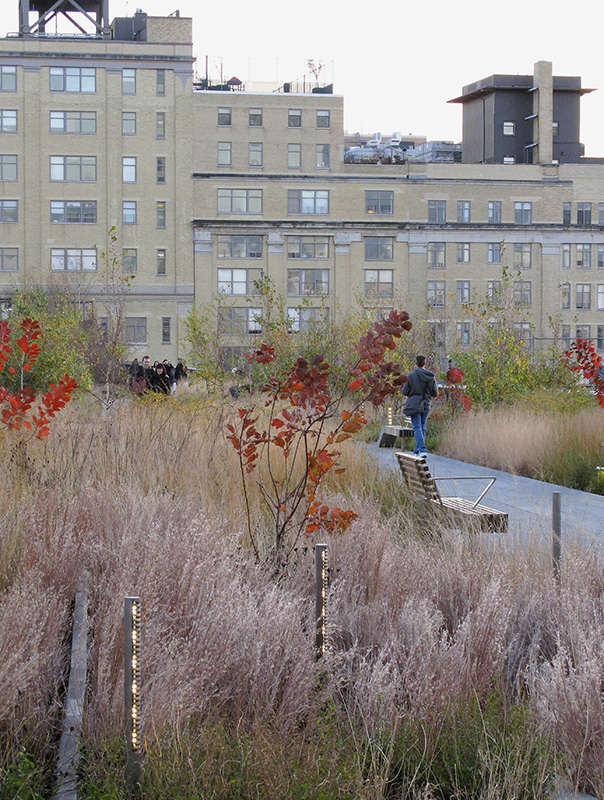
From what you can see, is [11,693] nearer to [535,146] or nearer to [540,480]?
[540,480]

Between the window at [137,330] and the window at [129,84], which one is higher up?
the window at [129,84]

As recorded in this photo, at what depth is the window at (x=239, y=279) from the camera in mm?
76312

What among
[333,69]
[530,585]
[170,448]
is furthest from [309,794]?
[333,69]

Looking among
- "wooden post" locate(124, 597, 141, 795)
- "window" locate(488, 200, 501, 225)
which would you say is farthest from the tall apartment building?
"wooden post" locate(124, 597, 141, 795)

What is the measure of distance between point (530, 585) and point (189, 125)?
71.3 meters

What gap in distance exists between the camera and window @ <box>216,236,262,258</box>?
76312 millimetres

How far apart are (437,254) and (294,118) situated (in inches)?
526

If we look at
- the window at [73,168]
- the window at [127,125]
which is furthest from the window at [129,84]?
the window at [73,168]

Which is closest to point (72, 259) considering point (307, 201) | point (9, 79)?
point (9, 79)

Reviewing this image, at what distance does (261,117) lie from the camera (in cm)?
7750

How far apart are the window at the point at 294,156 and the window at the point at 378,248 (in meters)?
6.85

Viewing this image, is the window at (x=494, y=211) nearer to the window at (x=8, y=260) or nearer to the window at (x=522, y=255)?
the window at (x=522, y=255)

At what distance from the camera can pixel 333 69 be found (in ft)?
269

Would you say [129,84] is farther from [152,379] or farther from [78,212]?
[152,379]
